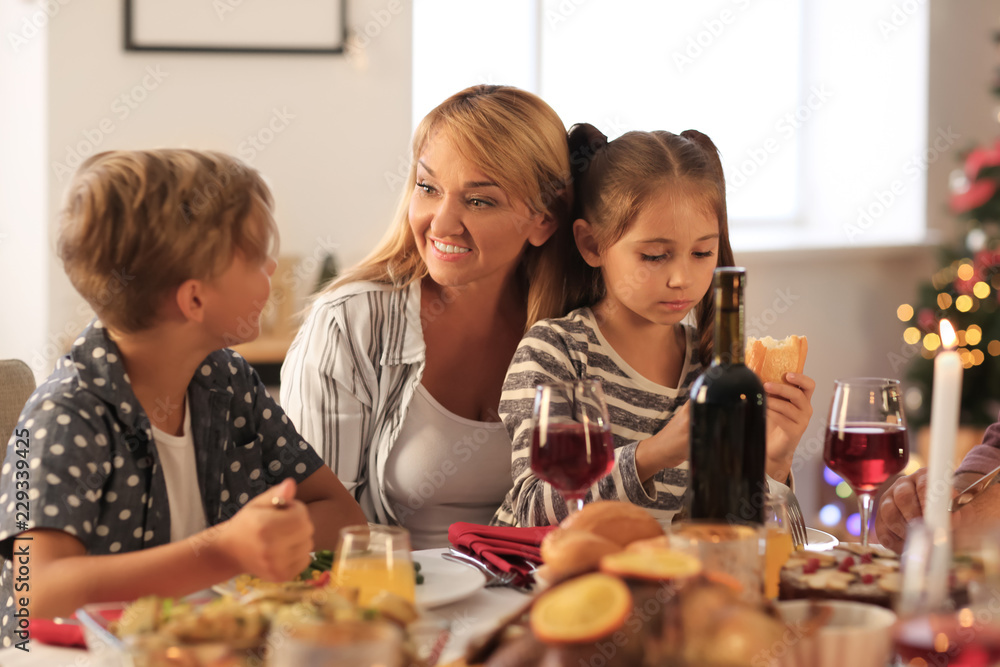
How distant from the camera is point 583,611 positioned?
701mm

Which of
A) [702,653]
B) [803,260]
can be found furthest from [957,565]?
[803,260]

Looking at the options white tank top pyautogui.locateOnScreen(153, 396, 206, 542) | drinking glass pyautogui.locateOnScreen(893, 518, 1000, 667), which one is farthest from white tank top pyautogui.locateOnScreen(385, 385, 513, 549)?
drinking glass pyautogui.locateOnScreen(893, 518, 1000, 667)

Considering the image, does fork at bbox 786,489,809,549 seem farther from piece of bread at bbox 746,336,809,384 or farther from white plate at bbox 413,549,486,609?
white plate at bbox 413,549,486,609

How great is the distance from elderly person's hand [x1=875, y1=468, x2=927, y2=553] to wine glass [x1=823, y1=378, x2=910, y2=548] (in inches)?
9.7

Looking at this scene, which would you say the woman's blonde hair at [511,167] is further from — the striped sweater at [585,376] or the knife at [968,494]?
the knife at [968,494]

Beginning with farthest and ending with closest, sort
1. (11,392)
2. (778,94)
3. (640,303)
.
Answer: (778,94), (640,303), (11,392)

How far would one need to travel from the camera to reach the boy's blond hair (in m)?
1.18

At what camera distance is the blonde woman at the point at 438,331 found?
5.79 ft

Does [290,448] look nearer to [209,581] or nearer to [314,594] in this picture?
[209,581]

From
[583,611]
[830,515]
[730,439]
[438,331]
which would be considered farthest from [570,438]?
[830,515]

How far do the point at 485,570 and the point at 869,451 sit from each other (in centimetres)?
46

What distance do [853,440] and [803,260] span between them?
3.46 meters

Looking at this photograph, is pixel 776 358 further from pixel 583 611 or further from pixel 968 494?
pixel 583 611

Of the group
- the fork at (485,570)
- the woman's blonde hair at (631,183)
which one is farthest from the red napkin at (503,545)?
the woman's blonde hair at (631,183)
